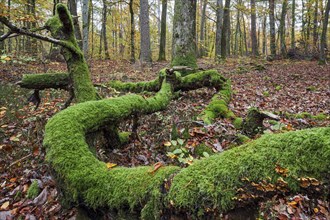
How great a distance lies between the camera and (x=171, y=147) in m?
3.98

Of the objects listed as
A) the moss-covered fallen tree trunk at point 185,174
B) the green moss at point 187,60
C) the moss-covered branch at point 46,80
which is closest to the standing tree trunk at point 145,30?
the green moss at point 187,60

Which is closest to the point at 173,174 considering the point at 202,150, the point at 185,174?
the point at 185,174

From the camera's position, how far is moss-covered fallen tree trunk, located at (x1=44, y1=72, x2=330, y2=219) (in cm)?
171

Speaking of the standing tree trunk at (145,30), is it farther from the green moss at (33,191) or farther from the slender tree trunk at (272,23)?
the green moss at (33,191)

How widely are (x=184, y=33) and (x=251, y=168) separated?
766 centimetres

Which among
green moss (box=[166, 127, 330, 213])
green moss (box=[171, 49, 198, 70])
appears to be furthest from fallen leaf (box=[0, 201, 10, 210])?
green moss (box=[171, 49, 198, 70])

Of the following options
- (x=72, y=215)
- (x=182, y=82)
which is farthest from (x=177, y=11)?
(x=72, y=215)

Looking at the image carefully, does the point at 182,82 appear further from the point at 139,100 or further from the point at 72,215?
the point at 72,215

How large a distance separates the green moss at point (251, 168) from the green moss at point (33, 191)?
234cm

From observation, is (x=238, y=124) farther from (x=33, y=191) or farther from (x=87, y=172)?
(x=33, y=191)

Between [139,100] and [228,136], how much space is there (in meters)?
1.66

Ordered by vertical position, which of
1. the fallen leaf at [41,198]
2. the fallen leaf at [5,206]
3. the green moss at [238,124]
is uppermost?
the green moss at [238,124]

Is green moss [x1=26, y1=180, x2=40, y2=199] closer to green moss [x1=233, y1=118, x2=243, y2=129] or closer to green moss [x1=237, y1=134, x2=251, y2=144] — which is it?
green moss [x1=237, y1=134, x2=251, y2=144]

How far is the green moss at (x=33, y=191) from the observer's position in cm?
337
